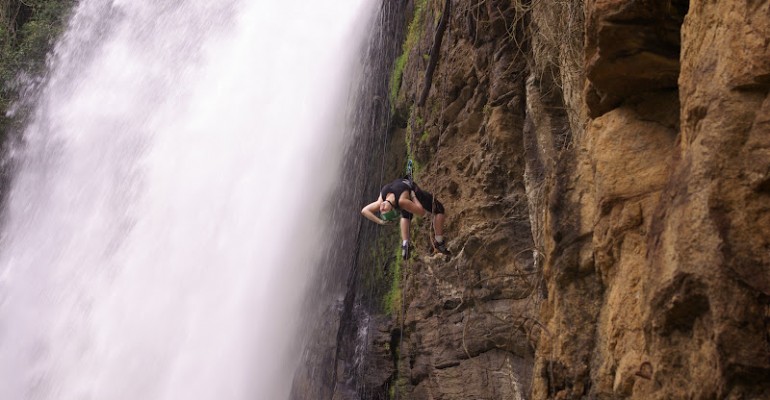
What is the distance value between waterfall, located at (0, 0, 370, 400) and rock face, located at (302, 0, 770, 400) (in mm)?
3650

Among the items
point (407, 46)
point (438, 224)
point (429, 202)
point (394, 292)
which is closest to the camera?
point (438, 224)

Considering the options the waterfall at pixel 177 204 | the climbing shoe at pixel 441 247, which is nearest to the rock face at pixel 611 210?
the climbing shoe at pixel 441 247

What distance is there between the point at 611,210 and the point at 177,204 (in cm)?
975

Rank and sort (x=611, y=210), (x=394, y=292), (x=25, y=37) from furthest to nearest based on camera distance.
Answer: (x=25, y=37), (x=394, y=292), (x=611, y=210)

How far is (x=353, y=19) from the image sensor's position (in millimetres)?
11125

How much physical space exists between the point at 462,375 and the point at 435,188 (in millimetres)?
1882

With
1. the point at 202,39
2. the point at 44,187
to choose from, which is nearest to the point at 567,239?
the point at 202,39

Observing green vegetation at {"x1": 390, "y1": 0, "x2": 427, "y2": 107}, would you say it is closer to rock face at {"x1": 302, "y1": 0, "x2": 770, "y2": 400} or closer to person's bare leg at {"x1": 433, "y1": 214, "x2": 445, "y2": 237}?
rock face at {"x1": 302, "y1": 0, "x2": 770, "y2": 400}

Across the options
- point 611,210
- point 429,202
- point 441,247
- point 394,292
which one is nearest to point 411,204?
point 429,202

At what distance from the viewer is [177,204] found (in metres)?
12.0

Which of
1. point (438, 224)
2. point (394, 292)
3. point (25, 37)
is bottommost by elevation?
point (394, 292)

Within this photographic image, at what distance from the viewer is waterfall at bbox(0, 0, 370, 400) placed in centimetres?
984

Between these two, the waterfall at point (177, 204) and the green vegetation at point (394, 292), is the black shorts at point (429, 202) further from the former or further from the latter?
the waterfall at point (177, 204)

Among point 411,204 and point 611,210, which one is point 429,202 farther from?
point 611,210
